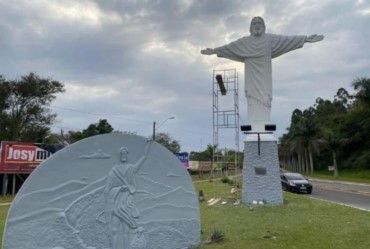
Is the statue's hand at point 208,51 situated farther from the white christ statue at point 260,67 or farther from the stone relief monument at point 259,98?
the white christ statue at point 260,67

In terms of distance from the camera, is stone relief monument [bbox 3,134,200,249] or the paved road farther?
the paved road

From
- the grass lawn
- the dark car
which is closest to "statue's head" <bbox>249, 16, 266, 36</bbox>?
the grass lawn

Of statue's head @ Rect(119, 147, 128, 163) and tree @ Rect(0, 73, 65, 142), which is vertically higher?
tree @ Rect(0, 73, 65, 142)

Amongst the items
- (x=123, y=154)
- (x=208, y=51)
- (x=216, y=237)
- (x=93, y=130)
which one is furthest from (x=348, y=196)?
(x=93, y=130)

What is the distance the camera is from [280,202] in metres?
15.9

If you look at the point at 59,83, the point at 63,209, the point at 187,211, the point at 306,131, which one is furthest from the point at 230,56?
the point at 306,131

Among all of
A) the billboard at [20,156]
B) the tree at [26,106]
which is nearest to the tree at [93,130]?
the tree at [26,106]

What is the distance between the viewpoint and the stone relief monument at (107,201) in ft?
19.3

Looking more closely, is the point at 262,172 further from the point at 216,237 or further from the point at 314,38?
the point at 216,237

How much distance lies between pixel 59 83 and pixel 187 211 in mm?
32792

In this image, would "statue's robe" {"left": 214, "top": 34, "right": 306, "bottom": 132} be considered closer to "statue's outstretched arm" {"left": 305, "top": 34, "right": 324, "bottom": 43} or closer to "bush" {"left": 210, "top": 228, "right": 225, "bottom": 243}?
"statue's outstretched arm" {"left": 305, "top": 34, "right": 324, "bottom": 43}

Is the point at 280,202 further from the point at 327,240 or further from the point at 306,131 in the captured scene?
the point at 306,131

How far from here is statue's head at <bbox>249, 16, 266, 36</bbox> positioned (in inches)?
667

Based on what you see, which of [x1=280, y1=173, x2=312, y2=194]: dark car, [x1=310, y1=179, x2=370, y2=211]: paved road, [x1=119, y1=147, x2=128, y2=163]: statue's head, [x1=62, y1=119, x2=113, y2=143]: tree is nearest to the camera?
[x1=119, y1=147, x2=128, y2=163]: statue's head
